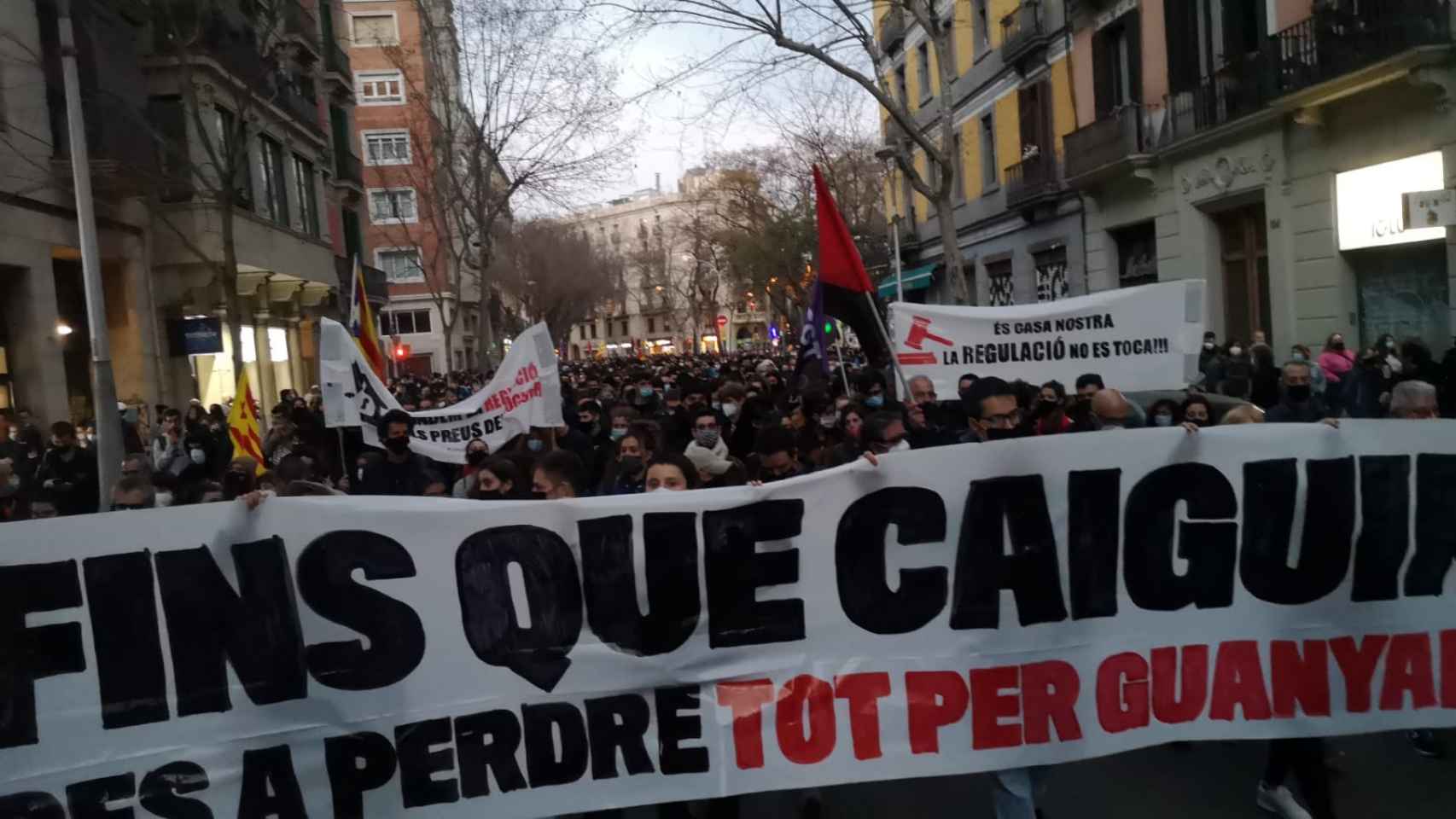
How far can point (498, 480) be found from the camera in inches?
217

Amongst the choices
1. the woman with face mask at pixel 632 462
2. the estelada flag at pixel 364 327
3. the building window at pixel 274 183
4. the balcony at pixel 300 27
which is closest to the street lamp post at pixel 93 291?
the estelada flag at pixel 364 327

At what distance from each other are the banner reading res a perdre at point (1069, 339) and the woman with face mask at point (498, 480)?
14.1ft

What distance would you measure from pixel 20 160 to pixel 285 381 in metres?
12.0

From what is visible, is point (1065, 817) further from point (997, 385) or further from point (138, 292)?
point (138, 292)

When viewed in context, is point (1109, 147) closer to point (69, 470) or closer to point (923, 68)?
point (923, 68)

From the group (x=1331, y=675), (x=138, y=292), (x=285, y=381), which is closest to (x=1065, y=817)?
(x=1331, y=675)

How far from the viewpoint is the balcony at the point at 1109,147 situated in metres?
19.7

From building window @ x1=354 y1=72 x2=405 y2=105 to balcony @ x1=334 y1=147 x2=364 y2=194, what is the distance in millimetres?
22464

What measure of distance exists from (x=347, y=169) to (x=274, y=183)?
8.42 metres

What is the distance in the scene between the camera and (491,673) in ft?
13.0

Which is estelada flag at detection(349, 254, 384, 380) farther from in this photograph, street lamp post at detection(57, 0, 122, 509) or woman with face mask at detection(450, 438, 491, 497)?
woman with face mask at detection(450, 438, 491, 497)

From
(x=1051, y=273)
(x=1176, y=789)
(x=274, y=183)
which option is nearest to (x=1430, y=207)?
(x=1176, y=789)

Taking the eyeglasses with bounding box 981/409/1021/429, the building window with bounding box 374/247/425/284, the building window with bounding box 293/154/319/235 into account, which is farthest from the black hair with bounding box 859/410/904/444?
the building window with bounding box 374/247/425/284

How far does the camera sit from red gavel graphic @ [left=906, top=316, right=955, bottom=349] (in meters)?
9.02
